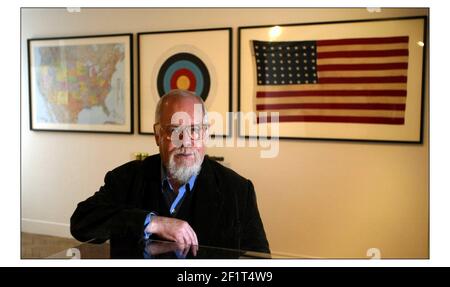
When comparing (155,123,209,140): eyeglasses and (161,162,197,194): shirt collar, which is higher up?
(155,123,209,140): eyeglasses

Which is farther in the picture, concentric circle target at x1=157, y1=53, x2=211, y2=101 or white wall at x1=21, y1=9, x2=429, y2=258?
concentric circle target at x1=157, y1=53, x2=211, y2=101

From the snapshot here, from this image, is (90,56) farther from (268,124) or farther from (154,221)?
(154,221)

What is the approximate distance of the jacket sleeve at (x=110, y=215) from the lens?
109 centimetres

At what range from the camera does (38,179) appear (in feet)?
4.91

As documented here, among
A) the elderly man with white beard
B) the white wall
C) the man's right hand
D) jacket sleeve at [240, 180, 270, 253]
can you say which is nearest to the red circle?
the white wall

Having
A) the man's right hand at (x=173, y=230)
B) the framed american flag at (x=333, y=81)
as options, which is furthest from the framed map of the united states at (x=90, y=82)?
the man's right hand at (x=173, y=230)

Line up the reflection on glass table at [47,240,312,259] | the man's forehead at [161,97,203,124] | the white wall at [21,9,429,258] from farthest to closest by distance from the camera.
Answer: the white wall at [21,9,429,258]
the man's forehead at [161,97,203,124]
the reflection on glass table at [47,240,312,259]

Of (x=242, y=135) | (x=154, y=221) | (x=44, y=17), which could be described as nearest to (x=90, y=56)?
(x=44, y=17)

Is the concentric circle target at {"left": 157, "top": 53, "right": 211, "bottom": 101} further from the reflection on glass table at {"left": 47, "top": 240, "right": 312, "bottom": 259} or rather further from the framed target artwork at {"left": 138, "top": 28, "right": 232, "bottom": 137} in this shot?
the reflection on glass table at {"left": 47, "top": 240, "right": 312, "bottom": 259}

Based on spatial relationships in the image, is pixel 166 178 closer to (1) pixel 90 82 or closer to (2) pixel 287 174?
(2) pixel 287 174

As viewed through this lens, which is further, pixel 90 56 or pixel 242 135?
pixel 90 56

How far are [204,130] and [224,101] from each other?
537 millimetres

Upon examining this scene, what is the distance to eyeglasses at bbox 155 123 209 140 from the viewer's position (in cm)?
114
